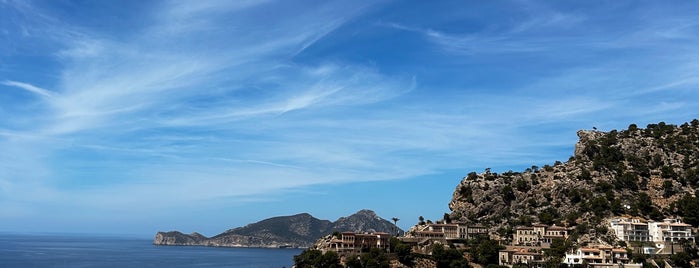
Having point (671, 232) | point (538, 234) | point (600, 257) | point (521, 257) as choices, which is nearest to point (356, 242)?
point (521, 257)

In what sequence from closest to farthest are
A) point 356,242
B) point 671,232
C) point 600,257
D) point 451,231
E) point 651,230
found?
point 600,257
point 671,232
point 651,230
point 356,242
point 451,231

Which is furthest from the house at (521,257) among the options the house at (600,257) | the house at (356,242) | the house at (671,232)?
the house at (356,242)

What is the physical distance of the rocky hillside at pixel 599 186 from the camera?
386 feet

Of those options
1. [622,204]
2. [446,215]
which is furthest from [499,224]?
[622,204]

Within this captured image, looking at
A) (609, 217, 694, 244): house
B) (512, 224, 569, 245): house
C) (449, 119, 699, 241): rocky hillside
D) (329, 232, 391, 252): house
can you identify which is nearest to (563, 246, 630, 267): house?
Answer: (609, 217, 694, 244): house

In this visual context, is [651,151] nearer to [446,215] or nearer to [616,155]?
[616,155]

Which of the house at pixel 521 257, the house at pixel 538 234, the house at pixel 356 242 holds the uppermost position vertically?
the house at pixel 538 234

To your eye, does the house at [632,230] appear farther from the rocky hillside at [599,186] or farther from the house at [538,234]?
the house at [538,234]

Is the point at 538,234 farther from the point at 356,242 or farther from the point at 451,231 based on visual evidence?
the point at 356,242

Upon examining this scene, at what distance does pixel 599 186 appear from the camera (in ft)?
411

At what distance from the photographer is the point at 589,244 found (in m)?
103

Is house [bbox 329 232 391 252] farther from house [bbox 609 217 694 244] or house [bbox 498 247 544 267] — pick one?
house [bbox 609 217 694 244]

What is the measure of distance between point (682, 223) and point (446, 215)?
44529mm

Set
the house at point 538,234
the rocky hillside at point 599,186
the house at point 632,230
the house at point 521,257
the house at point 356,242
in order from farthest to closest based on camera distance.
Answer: the rocky hillside at point 599,186 → the house at point 356,242 → the house at point 538,234 → the house at point 632,230 → the house at point 521,257
